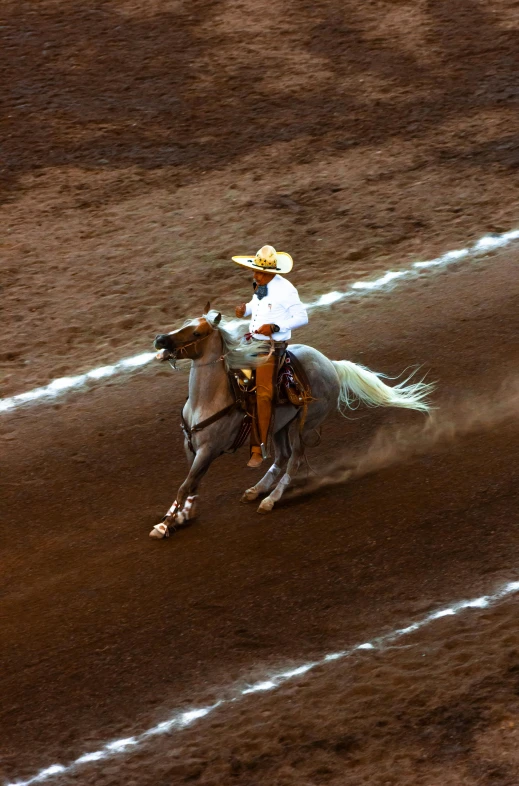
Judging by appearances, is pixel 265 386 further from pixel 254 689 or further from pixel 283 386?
pixel 254 689

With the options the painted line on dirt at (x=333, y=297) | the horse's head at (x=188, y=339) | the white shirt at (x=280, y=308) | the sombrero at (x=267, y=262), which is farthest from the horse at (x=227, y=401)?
the painted line on dirt at (x=333, y=297)

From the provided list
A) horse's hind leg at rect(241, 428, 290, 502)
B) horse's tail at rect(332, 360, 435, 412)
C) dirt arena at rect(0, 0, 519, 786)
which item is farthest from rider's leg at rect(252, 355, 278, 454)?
dirt arena at rect(0, 0, 519, 786)

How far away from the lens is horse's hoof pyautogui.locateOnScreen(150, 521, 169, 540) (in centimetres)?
1092

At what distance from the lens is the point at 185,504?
11.0m

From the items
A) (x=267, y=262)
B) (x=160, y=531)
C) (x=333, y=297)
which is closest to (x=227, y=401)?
(x=267, y=262)

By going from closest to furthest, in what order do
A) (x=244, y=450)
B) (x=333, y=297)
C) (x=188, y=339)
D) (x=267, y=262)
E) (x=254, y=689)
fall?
1. (x=254, y=689)
2. (x=188, y=339)
3. (x=267, y=262)
4. (x=244, y=450)
5. (x=333, y=297)

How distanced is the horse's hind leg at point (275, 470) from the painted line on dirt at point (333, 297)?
3.20m

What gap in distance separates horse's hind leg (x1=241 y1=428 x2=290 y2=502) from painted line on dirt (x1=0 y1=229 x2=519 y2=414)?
3.20 meters

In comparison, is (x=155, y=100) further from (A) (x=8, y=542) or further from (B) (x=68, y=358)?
(A) (x=8, y=542)

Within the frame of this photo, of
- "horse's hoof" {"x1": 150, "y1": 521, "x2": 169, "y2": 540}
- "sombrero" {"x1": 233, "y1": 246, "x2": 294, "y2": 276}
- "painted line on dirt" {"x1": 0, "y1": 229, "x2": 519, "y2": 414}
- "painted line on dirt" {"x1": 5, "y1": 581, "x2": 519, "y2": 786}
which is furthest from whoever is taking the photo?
"painted line on dirt" {"x1": 0, "y1": 229, "x2": 519, "y2": 414}

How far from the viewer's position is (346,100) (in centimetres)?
1952

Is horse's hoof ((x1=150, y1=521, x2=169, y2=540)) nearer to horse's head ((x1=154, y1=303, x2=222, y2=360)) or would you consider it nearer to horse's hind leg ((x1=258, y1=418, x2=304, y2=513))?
horse's hind leg ((x1=258, y1=418, x2=304, y2=513))

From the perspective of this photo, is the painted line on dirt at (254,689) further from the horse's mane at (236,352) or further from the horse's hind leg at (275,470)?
the horse's mane at (236,352)

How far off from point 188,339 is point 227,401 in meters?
0.79
